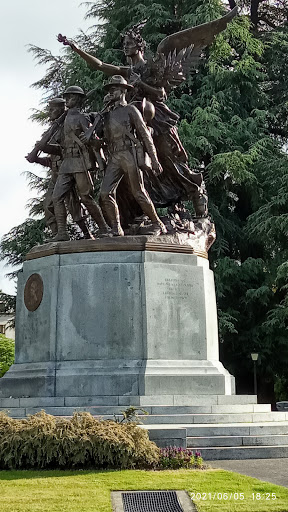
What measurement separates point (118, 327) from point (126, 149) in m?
3.39

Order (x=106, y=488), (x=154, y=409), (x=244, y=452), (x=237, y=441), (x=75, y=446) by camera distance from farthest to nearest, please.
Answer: (x=154, y=409)
(x=237, y=441)
(x=244, y=452)
(x=75, y=446)
(x=106, y=488)

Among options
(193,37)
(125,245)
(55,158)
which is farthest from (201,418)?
(193,37)

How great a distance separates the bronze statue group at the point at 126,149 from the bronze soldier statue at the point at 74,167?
19 mm

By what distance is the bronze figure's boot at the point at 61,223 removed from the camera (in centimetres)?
1606

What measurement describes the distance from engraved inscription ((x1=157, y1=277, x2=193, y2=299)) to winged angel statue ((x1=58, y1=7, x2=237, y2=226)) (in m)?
2.59

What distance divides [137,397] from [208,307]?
284cm

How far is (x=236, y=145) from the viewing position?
29.2m

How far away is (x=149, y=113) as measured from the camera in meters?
16.0

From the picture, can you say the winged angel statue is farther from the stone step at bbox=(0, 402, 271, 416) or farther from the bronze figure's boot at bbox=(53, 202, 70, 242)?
the stone step at bbox=(0, 402, 271, 416)

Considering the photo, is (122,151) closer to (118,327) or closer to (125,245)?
(125,245)

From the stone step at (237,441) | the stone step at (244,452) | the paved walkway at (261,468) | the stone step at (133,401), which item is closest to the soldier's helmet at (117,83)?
the stone step at (133,401)

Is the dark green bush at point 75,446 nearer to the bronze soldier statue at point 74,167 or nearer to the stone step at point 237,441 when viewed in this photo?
the stone step at point 237,441

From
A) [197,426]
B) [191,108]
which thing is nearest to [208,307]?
[197,426]
